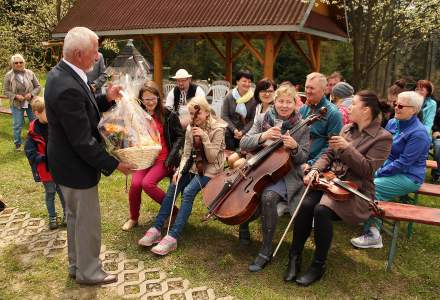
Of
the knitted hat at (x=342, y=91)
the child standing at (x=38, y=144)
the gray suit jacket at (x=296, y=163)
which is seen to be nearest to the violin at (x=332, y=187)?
the gray suit jacket at (x=296, y=163)

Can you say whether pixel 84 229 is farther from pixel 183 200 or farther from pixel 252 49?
pixel 252 49

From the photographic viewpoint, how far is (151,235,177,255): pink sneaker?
3.79 metres

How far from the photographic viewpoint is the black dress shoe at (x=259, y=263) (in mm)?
3566

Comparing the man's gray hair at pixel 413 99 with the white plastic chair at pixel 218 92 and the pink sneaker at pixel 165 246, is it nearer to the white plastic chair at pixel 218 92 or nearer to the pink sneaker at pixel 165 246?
the pink sneaker at pixel 165 246

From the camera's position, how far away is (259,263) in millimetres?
3598

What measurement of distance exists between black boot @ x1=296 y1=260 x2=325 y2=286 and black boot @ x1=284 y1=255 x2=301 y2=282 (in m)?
0.06

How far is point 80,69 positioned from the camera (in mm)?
2965

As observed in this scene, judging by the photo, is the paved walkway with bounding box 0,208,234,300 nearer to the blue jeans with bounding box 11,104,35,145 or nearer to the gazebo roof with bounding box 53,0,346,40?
the blue jeans with bounding box 11,104,35,145

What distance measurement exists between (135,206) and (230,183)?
1345mm

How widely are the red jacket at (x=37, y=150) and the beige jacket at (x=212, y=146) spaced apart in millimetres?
1459

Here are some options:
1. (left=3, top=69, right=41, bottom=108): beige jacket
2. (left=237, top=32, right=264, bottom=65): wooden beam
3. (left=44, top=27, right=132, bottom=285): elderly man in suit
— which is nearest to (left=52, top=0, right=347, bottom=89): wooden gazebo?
(left=237, top=32, right=264, bottom=65): wooden beam

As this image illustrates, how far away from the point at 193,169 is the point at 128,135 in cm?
123

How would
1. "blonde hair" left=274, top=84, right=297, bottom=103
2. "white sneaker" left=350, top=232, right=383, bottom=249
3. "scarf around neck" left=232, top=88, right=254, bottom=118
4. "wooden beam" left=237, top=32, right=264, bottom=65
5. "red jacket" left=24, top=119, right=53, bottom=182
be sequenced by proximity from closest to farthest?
"blonde hair" left=274, top=84, right=297, bottom=103 → "white sneaker" left=350, top=232, right=383, bottom=249 → "red jacket" left=24, top=119, right=53, bottom=182 → "scarf around neck" left=232, top=88, right=254, bottom=118 → "wooden beam" left=237, top=32, right=264, bottom=65

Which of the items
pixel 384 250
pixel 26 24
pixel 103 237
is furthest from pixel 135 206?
pixel 26 24
